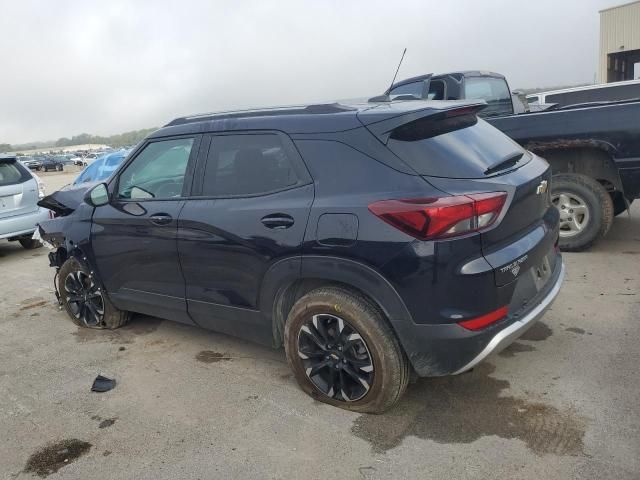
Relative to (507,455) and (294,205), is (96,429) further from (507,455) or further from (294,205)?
(507,455)

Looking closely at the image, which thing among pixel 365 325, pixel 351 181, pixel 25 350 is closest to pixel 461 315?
pixel 365 325

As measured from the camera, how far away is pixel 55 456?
3.01m

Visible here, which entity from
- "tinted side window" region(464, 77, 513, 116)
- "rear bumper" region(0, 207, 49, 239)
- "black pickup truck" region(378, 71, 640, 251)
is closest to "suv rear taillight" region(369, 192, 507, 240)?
"black pickup truck" region(378, 71, 640, 251)

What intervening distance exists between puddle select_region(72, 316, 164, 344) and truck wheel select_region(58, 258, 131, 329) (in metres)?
0.05

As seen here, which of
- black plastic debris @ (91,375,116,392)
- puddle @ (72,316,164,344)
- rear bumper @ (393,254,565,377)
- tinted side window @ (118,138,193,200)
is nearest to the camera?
rear bumper @ (393,254,565,377)

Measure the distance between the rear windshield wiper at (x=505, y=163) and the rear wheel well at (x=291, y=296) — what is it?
980 mm

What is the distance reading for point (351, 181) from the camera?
2.96 meters

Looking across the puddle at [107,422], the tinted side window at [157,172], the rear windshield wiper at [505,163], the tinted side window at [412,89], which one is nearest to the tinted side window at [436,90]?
the tinted side window at [412,89]

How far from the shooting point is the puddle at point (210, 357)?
4096mm

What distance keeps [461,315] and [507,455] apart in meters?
0.72

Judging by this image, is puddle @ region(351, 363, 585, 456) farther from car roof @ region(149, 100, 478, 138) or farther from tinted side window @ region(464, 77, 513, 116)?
tinted side window @ region(464, 77, 513, 116)

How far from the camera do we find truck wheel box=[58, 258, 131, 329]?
15.4ft

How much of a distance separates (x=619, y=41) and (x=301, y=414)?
99.1 ft

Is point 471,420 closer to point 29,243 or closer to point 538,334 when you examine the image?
point 538,334
